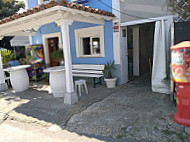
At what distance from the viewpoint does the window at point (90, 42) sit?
616cm

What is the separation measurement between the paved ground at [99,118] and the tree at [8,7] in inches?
294

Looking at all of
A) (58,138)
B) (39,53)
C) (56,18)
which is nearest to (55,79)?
(56,18)

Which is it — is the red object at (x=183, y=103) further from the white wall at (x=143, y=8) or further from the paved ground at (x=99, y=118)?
the white wall at (x=143, y=8)

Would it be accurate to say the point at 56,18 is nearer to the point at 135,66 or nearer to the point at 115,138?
the point at 115,138

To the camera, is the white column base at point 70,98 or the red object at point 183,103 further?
the white column base at point 70,98

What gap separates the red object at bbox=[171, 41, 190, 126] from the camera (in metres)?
2.57

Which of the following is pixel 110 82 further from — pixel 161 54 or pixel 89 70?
pixel 161 54

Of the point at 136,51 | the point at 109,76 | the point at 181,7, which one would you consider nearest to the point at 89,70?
the point at 109,76

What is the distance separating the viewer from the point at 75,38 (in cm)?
685

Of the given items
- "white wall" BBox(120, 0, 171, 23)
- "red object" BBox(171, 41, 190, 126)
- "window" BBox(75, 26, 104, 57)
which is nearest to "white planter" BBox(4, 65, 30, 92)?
"window" BBox(75, 26, 104, 57)

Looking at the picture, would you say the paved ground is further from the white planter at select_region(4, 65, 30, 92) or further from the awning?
→ the awning

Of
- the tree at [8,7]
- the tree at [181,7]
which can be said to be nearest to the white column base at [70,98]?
the tree at [181,7]

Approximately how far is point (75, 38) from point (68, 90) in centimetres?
331

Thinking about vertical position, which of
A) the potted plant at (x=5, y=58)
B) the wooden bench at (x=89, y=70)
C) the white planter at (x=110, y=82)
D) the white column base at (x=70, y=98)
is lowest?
the white column base at (x=70, y=98)
